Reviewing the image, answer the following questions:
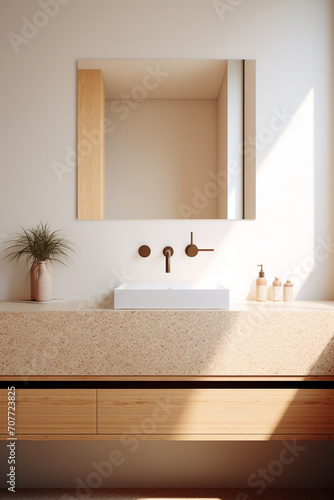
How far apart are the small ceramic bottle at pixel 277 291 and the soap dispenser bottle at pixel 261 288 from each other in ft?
0.16

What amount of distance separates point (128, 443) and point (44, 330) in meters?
0.92

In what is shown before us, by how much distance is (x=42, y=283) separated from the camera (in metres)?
2.26

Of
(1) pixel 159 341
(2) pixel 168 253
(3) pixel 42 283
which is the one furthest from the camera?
(2) pixel 168 253

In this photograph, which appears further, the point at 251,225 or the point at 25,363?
the point at 251,225

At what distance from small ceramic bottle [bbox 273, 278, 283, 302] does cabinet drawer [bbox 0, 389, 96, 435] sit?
41.7 inches

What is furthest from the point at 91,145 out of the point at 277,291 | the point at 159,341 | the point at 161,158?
the point at 277,291

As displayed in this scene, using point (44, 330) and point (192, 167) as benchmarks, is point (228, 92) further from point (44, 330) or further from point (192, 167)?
point (44, 330)

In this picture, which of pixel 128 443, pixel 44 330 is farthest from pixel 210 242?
pixel 128 443

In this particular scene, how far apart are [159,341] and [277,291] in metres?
0.75

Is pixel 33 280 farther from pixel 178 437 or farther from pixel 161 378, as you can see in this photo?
pixel 178 437

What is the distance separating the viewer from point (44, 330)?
196 cm

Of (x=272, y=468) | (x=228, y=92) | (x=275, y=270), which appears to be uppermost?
(x=228, y=92)

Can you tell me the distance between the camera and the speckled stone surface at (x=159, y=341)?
1.96 meters

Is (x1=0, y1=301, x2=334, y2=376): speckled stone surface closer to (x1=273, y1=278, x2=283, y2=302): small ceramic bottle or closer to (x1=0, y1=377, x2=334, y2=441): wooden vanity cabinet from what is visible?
(x1=0, y1=377, x2=334, y2=441): wooden vanity cabinet
